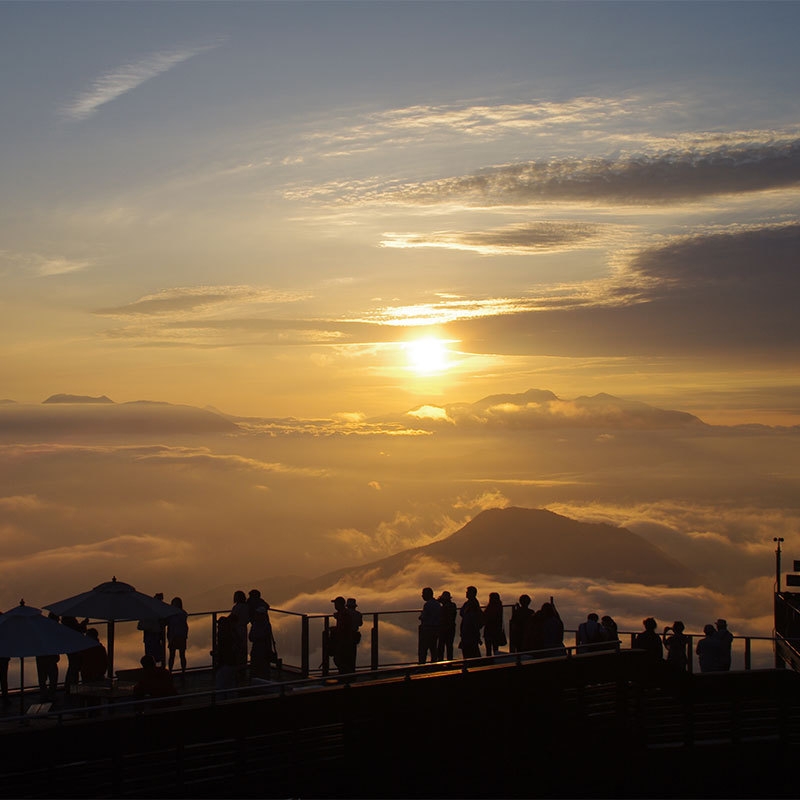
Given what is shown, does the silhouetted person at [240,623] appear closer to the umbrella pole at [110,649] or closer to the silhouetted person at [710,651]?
the umbrella pole at [110,649]

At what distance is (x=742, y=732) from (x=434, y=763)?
917cm

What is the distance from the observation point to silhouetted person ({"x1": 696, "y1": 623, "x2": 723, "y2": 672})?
72.1 ft

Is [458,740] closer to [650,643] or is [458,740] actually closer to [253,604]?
[253,604]

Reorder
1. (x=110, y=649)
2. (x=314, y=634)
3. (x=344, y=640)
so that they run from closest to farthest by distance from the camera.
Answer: (x=344, y=640) → (x=110, y=649) → (x=314, y=634)

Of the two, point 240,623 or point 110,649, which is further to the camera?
point 110,649

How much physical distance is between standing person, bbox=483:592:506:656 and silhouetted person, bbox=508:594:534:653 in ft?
1.80

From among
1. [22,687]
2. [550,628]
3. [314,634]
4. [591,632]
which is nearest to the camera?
[22,687]

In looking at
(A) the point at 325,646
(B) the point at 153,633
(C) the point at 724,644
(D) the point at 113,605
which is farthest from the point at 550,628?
(D) the point at 113,605

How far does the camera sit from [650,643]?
2120 cm

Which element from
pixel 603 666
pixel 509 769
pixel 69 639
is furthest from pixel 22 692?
pixel 603 666

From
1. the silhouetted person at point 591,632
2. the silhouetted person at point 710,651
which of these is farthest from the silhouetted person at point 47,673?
the silhouetted person at point 710,651

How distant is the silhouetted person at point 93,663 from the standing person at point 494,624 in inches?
306

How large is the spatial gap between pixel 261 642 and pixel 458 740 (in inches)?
193

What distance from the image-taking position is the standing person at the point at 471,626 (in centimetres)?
2105
